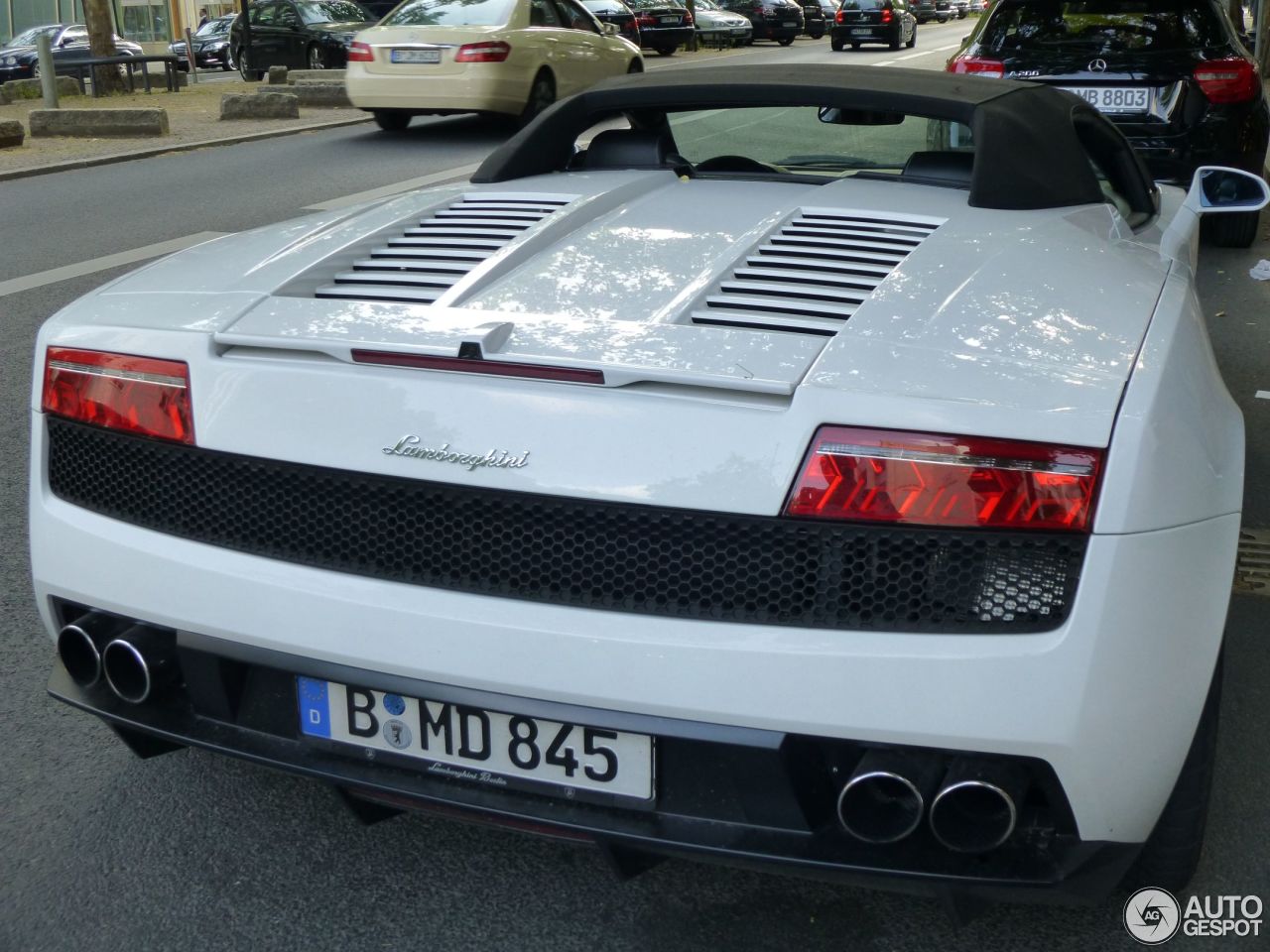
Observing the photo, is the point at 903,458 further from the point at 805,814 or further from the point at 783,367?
the point at 805,814

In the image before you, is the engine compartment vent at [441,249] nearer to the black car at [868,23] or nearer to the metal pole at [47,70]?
the metal pole at [47,70]

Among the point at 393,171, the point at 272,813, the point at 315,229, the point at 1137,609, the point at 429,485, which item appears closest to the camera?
the point at 1137,609

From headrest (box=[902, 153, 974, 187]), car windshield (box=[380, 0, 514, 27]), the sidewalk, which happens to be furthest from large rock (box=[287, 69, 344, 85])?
headrest (box=[902, 153, 974, 187])

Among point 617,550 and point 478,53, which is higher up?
point 617,550

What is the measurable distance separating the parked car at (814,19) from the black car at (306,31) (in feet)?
78.7

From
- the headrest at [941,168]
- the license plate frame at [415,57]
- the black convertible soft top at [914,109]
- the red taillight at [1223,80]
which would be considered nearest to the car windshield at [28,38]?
the license plate frame at [415,57]

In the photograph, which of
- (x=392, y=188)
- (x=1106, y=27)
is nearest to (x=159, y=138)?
(x=392, y=188)

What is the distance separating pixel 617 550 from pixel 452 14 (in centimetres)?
1454

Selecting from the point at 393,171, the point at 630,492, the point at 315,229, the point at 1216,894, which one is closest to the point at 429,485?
the point at 630,492

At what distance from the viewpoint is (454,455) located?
2033 mm

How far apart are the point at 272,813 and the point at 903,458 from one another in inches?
56.5

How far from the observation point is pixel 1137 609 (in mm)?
1881

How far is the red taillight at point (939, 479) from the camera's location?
1.87 metres

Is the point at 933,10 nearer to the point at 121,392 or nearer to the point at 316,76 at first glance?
the point at 316,76
